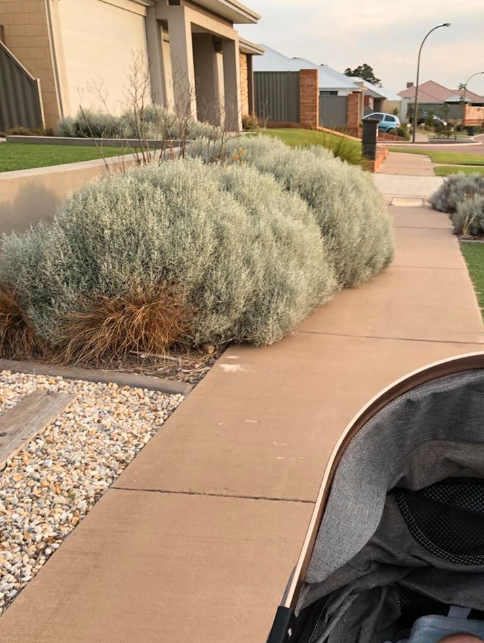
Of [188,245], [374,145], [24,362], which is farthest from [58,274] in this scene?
[374,145]

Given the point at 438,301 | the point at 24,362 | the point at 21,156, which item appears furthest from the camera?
the point at 21,156

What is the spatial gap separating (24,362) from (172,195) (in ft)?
5.95

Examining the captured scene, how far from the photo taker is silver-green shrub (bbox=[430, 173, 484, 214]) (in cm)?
1141

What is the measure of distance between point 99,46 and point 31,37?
2339 millimetres

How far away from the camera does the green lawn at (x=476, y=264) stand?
21.4ft

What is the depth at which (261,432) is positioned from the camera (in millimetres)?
3682

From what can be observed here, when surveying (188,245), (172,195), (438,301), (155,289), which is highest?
(172,195)

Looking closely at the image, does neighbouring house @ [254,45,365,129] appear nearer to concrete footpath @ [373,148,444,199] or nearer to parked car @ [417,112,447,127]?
concrete footpath @ [373,148,444,199]

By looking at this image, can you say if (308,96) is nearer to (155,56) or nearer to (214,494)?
(155,56)

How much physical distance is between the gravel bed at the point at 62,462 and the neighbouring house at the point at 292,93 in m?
17.3

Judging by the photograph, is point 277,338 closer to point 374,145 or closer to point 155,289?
point 155,289

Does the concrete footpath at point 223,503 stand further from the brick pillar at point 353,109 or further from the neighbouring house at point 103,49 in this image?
the brick pillar at point 353,109

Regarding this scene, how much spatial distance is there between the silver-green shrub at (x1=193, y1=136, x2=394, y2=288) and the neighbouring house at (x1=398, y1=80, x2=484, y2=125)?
6721 centimetres

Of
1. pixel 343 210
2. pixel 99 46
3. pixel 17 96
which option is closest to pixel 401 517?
pixel 343 210
